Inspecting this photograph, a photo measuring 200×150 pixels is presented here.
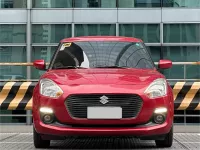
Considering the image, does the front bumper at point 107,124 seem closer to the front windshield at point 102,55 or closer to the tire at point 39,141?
the tire at point 39,141

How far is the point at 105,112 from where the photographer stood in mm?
6129

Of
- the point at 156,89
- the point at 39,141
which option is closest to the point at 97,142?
the point at 39,141

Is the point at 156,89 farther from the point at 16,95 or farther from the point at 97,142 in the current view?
the point at 16,95

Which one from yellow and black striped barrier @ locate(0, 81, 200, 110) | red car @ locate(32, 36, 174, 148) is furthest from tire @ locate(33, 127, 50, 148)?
yellow and black striped barrier @ locate(0, 81, 200, 110)

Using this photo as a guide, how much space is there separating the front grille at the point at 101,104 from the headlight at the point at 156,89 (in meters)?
0.18

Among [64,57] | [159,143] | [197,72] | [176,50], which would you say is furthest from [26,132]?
[176,50]

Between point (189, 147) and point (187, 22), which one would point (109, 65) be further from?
point (187, 22)

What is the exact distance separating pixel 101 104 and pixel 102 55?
145 centimetres

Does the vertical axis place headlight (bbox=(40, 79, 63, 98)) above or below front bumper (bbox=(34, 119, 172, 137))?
above

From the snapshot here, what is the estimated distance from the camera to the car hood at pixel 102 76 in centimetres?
635

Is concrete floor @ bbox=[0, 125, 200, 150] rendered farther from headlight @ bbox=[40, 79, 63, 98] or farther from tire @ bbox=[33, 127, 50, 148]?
headlight @ bbox=[40, 79, 63, 98]

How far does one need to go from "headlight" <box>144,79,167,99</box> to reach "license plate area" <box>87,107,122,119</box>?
0.45 m

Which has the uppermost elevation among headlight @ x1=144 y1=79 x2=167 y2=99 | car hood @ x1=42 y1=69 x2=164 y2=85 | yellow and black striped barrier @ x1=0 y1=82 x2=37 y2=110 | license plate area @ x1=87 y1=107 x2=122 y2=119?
car hood @ x1=42 y1=69 x2=164 y2=85

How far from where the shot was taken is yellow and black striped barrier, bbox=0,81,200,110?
942 centimetres
